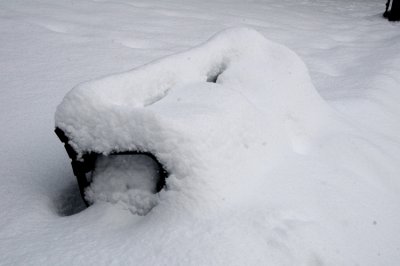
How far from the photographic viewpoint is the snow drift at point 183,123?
109cm

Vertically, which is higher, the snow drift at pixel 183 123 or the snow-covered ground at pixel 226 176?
the snow drift at pixel 183 123

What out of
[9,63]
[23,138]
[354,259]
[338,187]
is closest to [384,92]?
[338,187]

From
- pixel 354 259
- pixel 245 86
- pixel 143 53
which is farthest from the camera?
pixel 143 53

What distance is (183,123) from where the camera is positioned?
43.1 inches

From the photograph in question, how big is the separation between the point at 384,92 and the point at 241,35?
1.49m

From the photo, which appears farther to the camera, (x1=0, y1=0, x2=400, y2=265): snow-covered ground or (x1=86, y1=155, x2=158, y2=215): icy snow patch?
(x1=86, y1=155, x2=158, y2=215): icy snow patch

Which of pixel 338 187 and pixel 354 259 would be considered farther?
pixel 338 187

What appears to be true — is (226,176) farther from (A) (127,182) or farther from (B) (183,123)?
(A) (127,182)

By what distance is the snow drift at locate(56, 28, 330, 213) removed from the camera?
109 cm

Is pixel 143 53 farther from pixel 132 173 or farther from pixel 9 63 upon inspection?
pixel 132 173

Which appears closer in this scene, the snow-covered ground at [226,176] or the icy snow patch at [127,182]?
the snow-covered ground at [226,176]

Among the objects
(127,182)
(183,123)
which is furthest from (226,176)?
(127,182)

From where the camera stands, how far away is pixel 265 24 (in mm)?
4664

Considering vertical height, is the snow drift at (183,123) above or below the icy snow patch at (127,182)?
above
